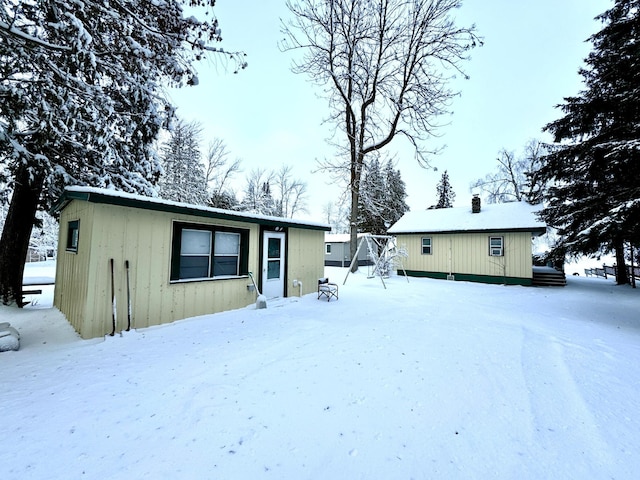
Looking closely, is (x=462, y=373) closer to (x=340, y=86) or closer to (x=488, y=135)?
(x=340, y=86)

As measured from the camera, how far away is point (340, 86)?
50.8 ft

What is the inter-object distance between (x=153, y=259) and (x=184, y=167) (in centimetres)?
2018

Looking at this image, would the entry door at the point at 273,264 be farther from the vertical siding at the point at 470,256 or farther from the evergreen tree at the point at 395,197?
the evergreen tree at the point at 395,197

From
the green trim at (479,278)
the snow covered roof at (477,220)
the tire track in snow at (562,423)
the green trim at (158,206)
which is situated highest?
the snow covered roof at (477,220)

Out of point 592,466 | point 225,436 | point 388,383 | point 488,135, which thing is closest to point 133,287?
point 225,436

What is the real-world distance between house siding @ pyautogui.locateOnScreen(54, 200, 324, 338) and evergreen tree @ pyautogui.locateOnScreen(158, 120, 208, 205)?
1587 centimetres

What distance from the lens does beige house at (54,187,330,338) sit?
4883mm

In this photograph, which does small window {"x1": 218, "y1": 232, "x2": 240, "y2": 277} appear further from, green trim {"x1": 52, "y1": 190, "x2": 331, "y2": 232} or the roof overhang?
the roof overhang

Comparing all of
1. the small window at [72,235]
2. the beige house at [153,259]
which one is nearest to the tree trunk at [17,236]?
the beige house at [153,259]

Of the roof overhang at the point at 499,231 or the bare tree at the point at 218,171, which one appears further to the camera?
the bare tree at the point at 218,171

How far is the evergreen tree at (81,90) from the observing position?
15.0 ft

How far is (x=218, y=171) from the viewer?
85.8 ft

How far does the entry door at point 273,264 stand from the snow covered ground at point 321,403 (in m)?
2.36

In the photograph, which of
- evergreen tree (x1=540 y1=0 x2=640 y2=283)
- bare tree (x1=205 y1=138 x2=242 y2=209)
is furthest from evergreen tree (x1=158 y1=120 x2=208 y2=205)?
evergreen tree (x1=540 y1=0 x2=640 y2=283)
